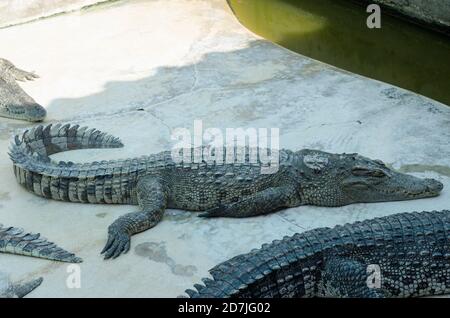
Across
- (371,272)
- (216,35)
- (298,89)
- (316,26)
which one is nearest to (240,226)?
(371,272)

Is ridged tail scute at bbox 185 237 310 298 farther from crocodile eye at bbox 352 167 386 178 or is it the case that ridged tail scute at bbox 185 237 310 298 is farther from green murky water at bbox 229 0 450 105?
green murky water at bbox 229 0 450 105

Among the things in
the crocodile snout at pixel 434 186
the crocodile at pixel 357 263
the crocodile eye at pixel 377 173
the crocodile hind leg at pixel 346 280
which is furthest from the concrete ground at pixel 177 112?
the crocodile hind leg at pixel 346 280

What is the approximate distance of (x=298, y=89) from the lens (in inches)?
269

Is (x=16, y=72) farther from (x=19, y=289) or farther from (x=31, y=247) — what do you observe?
(x=19, y=289)

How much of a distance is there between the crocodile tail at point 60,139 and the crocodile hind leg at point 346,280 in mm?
2568

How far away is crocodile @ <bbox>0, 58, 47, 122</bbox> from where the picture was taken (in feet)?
21.3

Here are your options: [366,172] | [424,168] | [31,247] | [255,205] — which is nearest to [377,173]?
[366,172]

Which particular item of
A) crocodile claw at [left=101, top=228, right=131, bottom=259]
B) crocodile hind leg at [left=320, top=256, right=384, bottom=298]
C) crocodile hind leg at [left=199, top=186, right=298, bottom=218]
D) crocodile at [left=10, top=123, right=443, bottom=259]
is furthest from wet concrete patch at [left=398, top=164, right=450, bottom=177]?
crocodile claw at [left=101, top=228, right=131, bottom=259]

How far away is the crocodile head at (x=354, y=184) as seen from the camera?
4824mm

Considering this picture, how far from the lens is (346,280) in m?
3.77

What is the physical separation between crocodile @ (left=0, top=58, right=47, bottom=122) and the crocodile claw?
7.64 feet

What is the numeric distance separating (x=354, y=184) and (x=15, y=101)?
3.57 metres

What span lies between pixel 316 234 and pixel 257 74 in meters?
3.63
